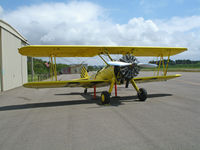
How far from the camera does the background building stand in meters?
14.6

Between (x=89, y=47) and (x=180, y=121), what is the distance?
5278 millimetres

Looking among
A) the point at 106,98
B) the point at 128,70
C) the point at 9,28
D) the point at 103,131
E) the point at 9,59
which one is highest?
the point at 9,28

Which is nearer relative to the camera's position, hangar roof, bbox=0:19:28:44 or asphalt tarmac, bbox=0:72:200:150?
asphalt tarmac, bbox=0:72:200:150

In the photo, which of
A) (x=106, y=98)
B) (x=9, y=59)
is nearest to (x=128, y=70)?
(x=106, y=98)

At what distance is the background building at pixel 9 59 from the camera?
47.9 feet

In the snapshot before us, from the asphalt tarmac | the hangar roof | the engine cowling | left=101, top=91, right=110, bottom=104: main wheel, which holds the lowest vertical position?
the asphalt tarmac

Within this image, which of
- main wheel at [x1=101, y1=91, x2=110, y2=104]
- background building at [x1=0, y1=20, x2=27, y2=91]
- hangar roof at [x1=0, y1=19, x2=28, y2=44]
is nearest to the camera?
main wheel at [x1=101, y1=91, x2=110, y2=104]

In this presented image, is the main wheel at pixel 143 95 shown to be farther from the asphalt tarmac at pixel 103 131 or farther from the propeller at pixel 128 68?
the asphalt tarmac at pixel 103 131

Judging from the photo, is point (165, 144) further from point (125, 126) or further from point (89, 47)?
point (89, 47)

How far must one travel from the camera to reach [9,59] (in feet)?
53.5

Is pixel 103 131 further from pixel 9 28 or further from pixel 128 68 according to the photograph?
pixel 9 28

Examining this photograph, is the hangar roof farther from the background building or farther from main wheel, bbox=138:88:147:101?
main wheel, bbox=138:88:147:101

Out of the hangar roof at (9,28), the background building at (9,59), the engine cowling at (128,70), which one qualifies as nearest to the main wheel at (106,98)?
the engine cowling at (128,70)

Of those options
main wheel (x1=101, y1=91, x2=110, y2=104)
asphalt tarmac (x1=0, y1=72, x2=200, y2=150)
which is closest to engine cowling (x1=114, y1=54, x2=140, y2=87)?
main wheel (x1=101, y1=91, x2=110, y2=104)
